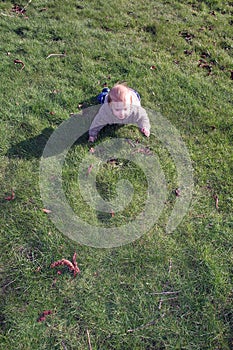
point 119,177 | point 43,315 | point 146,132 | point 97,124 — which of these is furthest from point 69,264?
point 146,132

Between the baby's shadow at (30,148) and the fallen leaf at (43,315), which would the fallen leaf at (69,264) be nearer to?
the fallen leaf at (43,315)

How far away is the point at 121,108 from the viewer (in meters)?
3.90

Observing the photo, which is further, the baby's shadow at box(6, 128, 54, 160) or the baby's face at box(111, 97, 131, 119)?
the baby's shadow at box(6, 128, 54, 160)

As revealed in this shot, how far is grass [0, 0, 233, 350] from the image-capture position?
3146 millimetres

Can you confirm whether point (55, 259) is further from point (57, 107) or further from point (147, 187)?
point (57, 107)

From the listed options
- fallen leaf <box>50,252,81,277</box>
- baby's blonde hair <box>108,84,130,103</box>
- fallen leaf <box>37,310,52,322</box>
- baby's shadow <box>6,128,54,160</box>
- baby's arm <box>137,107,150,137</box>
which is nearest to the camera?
fallen leaf <box>37,310,52,322</box>

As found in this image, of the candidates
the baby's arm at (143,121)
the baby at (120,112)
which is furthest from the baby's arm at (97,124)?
the baby's arm at (143,121)

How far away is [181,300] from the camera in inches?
128

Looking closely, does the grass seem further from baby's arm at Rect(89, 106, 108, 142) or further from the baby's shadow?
baby's arm at Rect(89, 106, 108, 142)

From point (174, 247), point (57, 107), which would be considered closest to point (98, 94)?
point (57, 107)

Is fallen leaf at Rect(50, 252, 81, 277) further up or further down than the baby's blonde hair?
further down

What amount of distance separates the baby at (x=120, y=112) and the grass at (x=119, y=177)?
15 cm

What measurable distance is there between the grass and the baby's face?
16.4 inches

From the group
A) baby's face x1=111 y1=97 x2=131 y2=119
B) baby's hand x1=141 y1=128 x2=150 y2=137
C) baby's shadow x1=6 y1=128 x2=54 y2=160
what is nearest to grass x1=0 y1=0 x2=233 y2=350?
baby's shadow x1=6 y1=128 x2=54 y2=160
